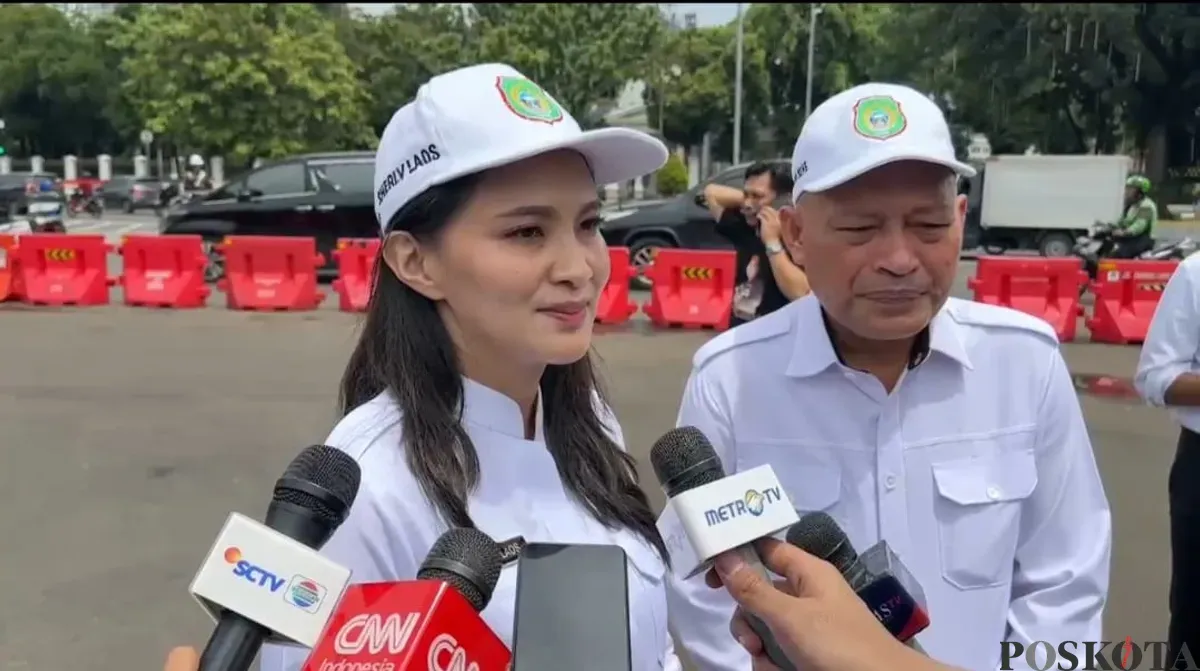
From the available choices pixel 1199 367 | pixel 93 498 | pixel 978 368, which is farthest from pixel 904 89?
pixel 93 498

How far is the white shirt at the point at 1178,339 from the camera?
2799 mm

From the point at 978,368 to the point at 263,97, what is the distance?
33.1 m

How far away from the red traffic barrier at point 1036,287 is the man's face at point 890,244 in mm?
9043

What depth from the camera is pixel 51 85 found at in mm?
42250

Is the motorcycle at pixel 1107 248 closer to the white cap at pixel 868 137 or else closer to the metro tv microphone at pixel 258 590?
the white cap at pixel 868 137

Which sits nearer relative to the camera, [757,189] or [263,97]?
[757,189]

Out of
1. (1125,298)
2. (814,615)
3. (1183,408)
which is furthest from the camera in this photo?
(1125,298)

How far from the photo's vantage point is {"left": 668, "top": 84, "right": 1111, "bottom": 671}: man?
1826 millimetres

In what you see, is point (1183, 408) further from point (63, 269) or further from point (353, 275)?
point (63, 269)

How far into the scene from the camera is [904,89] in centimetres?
195

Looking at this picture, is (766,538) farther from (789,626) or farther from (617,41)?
(617,41)

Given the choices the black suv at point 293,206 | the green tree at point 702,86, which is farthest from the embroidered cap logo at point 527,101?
the green tree at point 702,86

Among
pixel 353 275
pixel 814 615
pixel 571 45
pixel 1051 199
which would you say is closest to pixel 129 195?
pixel 571 45

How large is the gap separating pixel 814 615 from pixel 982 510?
82 centimetres
